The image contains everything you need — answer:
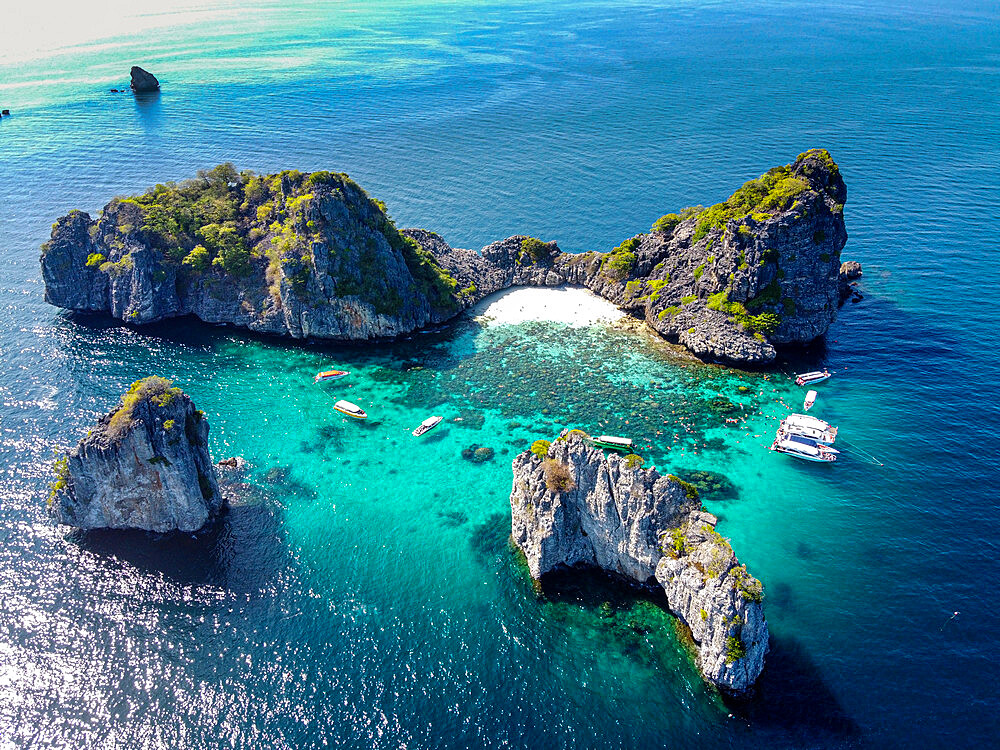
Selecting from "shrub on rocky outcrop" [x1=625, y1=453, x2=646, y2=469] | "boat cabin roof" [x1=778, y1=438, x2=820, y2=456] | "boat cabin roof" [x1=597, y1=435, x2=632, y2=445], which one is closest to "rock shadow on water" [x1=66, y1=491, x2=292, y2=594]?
"shrub on rocky outcrop" [x1=625, y1=453, x2=646, y2=469]

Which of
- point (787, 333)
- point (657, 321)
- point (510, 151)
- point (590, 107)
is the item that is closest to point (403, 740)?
point (657, 321)

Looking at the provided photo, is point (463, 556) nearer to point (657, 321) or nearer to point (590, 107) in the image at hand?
point (657, 321)

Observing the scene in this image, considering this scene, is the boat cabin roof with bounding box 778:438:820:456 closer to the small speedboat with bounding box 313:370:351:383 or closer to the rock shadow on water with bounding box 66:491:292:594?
the rock shadow on water with bounding box 66:491:292:594

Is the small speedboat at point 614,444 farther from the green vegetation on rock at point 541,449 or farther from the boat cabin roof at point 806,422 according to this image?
the boat cabin roof at point 806,422

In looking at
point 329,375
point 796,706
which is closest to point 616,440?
point 796,706

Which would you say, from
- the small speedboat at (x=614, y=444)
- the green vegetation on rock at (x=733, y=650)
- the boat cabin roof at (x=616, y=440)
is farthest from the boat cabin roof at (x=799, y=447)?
the green vegetation on rock at (x=733, y=650)

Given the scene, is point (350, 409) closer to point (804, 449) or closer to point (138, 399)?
point (138, 399)
